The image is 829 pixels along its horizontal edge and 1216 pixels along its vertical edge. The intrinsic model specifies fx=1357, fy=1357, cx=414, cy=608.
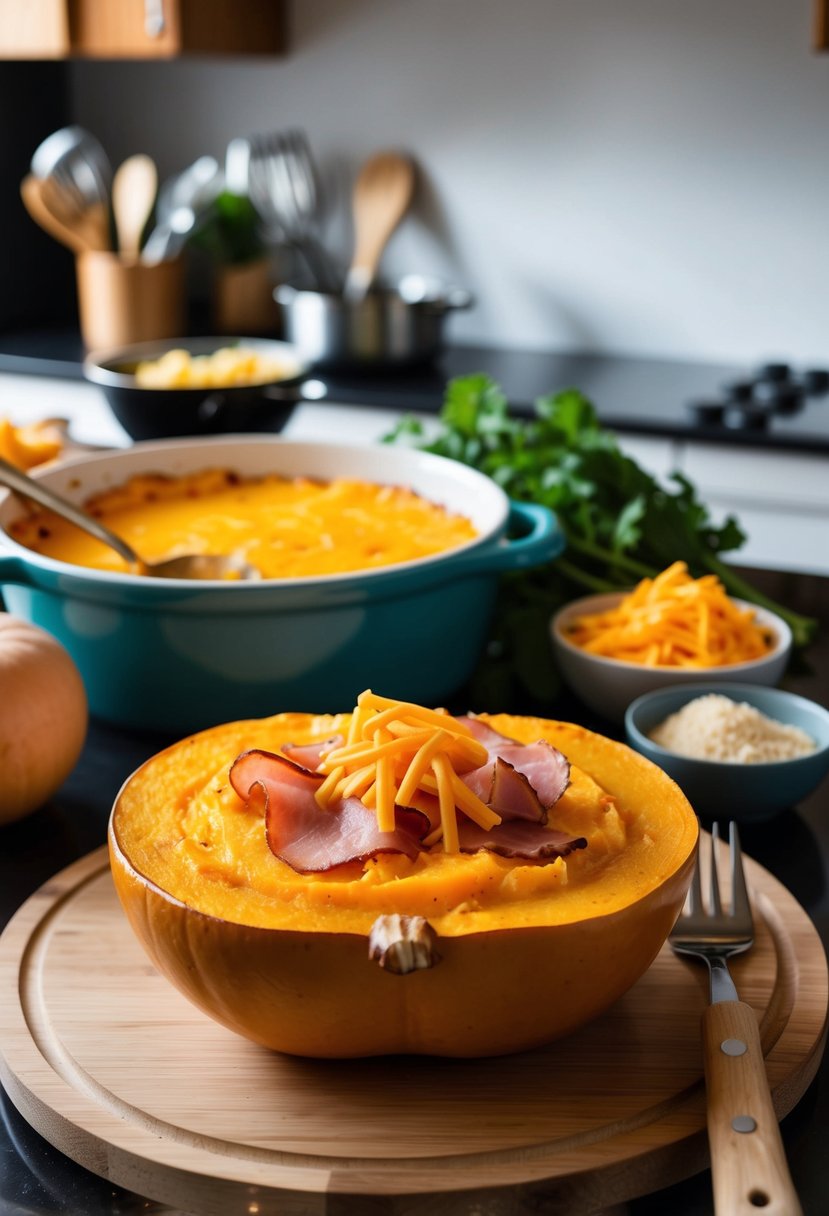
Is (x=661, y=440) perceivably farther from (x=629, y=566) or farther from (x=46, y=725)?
(x=46, y=725)

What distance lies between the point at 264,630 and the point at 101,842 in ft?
0.73

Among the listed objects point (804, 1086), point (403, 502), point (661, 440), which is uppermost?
point (403, 502)

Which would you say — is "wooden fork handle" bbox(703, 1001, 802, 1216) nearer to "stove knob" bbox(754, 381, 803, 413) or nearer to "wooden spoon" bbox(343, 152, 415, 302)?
"stove knob" bbox(754, 381, 803, 413)

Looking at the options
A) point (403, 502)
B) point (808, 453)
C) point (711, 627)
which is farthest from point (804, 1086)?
point (808, 453)

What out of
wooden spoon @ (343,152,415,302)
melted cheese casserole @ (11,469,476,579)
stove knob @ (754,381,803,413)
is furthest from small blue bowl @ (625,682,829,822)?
wooden spoon @ (343,152,415,302)

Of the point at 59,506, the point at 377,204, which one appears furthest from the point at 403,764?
the point at 377,204

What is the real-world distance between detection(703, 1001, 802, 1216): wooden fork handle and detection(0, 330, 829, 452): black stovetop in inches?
81.4

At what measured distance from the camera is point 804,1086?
801mm

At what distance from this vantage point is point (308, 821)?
2.62 ft

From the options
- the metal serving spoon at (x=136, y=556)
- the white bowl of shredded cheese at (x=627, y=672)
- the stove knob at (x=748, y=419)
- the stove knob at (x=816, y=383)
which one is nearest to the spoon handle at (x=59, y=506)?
the metal serving spoon at (x=136, y=556)

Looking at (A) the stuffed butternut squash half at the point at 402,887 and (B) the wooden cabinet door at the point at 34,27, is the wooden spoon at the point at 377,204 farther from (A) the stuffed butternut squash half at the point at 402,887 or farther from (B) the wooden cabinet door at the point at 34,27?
(A) the stuffed butternut squash half at the point at 402,887

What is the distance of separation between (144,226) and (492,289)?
921 millimetres

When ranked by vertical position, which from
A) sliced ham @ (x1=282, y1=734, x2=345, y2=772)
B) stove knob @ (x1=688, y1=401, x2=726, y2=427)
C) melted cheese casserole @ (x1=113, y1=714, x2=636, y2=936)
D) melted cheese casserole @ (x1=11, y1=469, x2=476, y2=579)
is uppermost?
sliced ham @ (x1=282, y1=734, x2=345, y2=772)

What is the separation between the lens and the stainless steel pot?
3158 millimetres
